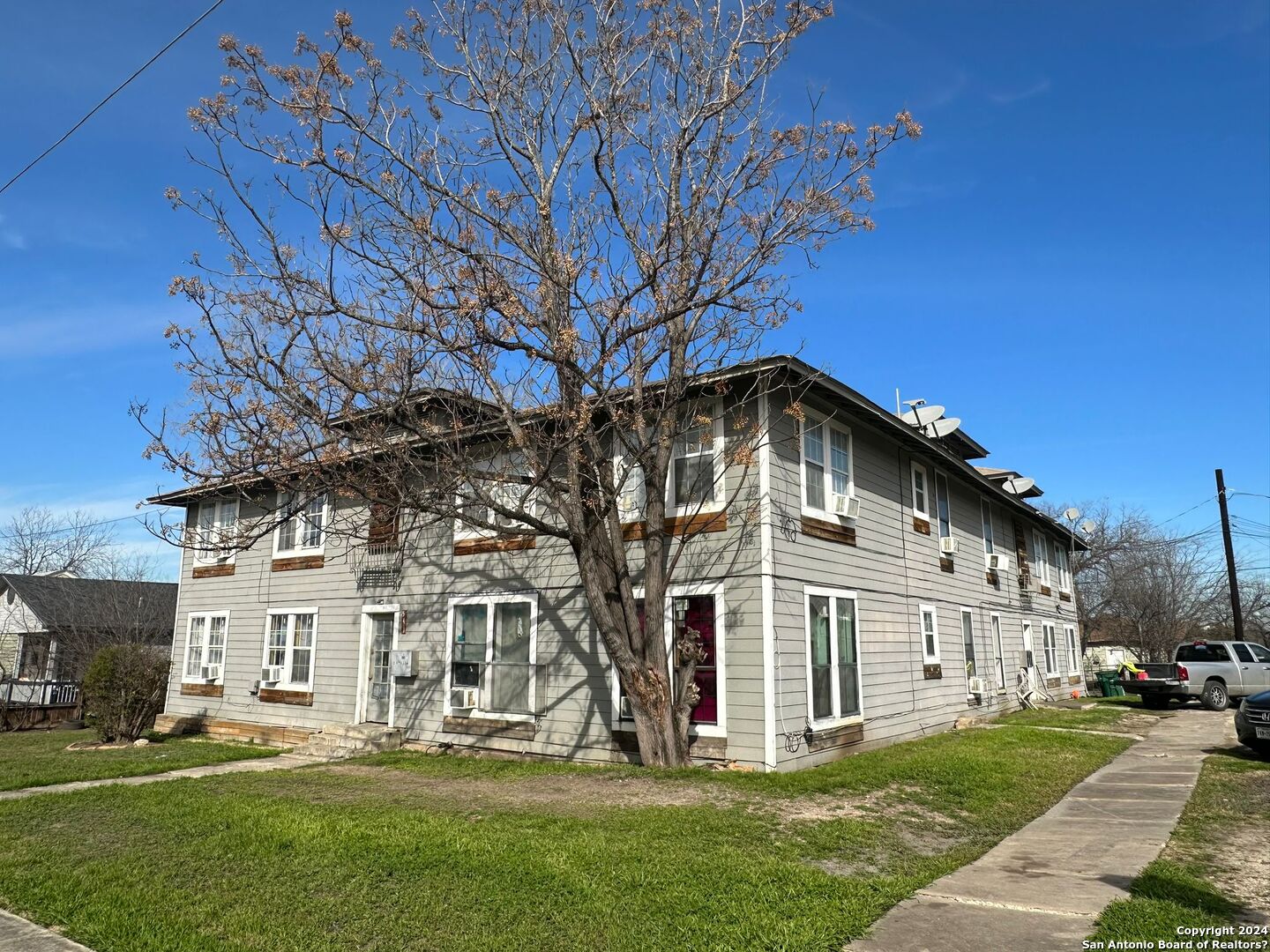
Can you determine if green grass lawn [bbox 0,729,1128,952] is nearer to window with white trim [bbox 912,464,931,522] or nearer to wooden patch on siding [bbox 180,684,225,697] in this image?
window with white trim [bbox 912,464,931,522]

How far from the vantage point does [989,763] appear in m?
11.5

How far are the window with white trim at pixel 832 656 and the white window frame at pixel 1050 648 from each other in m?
13.8

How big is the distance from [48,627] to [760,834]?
3656cm

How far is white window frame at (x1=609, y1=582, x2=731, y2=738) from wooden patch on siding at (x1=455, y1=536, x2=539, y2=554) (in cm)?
256

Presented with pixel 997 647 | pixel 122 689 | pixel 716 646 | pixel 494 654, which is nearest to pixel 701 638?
pixel 716 646

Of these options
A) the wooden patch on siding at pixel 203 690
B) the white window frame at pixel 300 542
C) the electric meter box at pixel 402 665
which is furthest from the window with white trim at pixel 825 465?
the wooden patch on siding at pixel 203 690

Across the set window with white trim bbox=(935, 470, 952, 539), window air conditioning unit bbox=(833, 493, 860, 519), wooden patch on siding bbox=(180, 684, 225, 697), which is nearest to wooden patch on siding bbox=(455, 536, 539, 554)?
window air conditioning unit bbox=(833, 493, 860, 519)

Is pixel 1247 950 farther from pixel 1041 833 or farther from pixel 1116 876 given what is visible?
pixel 1041 833

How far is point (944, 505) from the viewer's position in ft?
59.6

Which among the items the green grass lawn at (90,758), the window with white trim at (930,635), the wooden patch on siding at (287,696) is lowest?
the green grass lawn at (90,758)

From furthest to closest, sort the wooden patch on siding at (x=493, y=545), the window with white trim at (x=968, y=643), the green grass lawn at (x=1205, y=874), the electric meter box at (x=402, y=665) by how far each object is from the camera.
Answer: the window with white trim at (x=968, y=643), the electric meter box at (x=402, y=665), the wooden patch on siding at (x=493, y=545), the green grass lawn at (x=1205, y=874)

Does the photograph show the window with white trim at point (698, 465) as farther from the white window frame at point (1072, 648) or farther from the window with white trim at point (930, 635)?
the white window frame at point (1072, 648)

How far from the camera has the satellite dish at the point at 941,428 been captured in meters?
18.2

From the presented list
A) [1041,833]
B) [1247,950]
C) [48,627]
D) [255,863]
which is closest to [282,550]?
[255,863]
